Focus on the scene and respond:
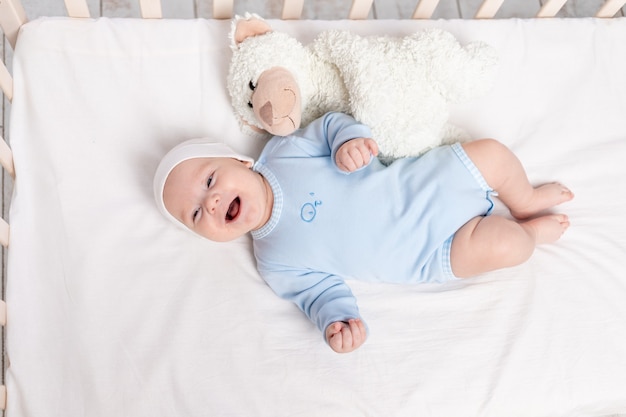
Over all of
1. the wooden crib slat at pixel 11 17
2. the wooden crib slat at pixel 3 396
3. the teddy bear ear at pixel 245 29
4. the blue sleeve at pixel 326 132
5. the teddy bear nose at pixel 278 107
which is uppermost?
the teddy bear ear at pixel 245 29

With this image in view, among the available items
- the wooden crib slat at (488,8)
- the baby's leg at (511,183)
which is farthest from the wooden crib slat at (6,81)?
the wooden crib slat at (488,8)

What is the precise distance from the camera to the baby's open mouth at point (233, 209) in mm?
1091

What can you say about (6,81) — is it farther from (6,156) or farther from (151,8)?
(151,8)

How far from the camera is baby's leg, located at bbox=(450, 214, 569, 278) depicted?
112cm

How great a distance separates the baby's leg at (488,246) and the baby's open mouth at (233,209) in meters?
0.39

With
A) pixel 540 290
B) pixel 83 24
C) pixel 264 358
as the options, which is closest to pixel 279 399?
pixel 264 358

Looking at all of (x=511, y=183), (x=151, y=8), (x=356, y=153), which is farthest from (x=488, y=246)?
(x=151, y=8)

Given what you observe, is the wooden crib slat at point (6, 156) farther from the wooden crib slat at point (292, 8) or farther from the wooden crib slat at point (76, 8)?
the wooden crib slat at point (292, 8)

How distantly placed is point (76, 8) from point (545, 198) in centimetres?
99

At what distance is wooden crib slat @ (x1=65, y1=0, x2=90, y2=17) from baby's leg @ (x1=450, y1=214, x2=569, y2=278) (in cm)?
84

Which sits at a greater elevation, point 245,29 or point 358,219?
point 245,29

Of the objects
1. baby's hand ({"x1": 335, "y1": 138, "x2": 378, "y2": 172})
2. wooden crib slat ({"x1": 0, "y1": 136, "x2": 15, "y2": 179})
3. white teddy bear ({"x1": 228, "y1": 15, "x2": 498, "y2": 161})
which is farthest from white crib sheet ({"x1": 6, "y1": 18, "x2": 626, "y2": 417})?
baby's hand ({"x1": 335, "y1": 138, "x2": 378, "y2": 172})

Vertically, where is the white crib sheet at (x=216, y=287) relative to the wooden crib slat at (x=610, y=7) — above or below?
below

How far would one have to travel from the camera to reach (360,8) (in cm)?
130
